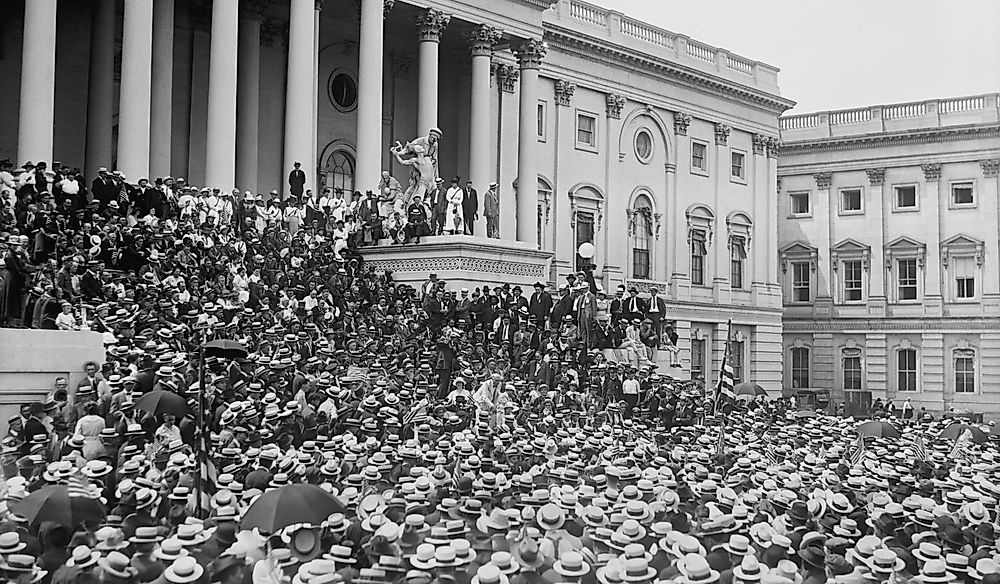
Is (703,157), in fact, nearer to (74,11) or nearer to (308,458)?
(74,11)

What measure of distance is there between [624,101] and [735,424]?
32.0 metres

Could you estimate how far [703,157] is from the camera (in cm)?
5678

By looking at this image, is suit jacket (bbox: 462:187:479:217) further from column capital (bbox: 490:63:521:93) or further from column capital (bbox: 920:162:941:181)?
column capital (bbox: 920:162:941:181)

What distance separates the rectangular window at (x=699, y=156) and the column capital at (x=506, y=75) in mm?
15059

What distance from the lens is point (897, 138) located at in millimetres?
60688

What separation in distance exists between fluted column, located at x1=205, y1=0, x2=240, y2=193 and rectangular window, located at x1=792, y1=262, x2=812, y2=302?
4000cm

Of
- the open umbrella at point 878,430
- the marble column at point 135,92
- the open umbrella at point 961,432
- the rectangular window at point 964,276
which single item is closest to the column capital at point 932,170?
the rectangular window at point 964,276

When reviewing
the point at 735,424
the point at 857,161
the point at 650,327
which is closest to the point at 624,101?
the point at 857,161

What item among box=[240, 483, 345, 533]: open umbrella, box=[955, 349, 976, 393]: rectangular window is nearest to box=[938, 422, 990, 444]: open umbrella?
box=[240, 483, 345, 533]: open umbrella

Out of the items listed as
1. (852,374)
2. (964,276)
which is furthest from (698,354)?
(964,276)

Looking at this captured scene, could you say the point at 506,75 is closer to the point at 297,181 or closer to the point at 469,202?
the point at 469,202

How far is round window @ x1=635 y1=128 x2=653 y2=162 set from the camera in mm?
53094

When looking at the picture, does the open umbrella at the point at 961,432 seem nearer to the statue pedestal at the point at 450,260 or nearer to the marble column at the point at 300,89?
the statue pedestal at the point at 450,260

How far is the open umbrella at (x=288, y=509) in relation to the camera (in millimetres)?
9109
